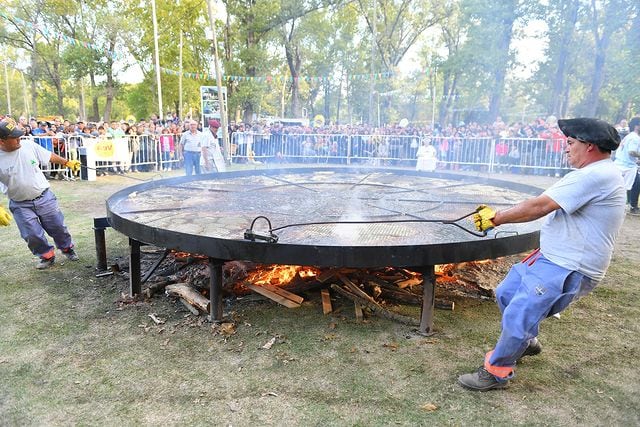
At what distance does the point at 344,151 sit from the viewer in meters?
17.4

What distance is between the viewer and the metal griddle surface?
3.31m

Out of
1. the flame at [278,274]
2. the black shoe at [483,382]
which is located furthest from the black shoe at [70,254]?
the black shoe at [483,382]

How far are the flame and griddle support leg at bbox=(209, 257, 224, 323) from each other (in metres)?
0.73

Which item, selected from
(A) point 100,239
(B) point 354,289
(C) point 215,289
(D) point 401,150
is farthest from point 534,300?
(D) point 401,150

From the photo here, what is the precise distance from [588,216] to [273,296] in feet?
8.42

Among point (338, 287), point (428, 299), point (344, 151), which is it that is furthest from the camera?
point (344, 151)

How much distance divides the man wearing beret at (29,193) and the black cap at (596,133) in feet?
16.1

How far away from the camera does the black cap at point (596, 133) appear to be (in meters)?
2.44

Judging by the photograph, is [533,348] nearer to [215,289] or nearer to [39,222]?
[215,289]

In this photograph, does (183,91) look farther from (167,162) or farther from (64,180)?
(64,180)

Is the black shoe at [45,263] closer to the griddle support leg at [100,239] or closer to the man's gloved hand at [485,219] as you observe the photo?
the griddle support leg at [100,239]

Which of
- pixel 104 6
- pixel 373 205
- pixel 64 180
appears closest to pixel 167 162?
pixel 64 180

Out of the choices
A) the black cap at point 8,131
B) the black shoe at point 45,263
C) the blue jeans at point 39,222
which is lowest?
the black shoe at point 45,263

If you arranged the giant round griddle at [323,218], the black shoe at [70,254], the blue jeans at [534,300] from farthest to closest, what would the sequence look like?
the black shoe at [70,254] → the giant round griddle at [323,218] → the blue jeans at [534,300]
